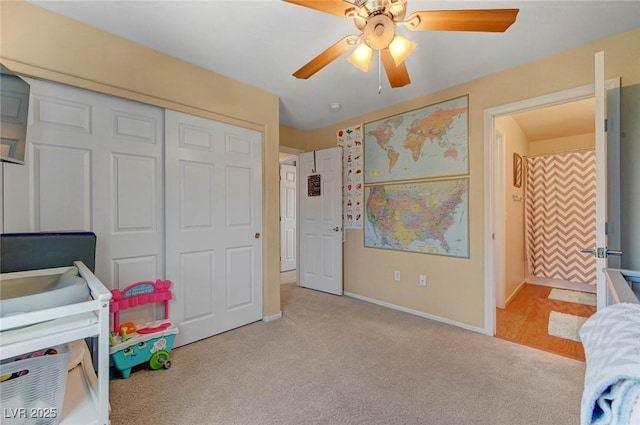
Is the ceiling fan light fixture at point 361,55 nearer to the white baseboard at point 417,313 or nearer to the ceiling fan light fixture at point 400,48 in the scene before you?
the ceiling fan light fixture at point 400,48

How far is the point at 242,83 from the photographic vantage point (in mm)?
2596

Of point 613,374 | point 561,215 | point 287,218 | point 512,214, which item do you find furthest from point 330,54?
point 561,215

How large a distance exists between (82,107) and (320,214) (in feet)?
8.73

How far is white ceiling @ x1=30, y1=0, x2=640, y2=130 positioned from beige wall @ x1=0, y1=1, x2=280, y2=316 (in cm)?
8

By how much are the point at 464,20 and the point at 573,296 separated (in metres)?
4.08

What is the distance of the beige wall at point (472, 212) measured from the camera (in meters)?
1.97

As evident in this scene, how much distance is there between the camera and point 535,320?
9.27ft

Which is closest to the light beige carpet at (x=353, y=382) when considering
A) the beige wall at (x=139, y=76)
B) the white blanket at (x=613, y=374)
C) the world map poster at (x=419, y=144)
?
the beige wall at (x=139, y=76)

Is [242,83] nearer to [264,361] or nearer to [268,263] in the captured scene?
[268,263]

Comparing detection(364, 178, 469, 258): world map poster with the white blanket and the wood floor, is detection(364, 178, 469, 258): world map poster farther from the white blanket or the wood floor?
the white blanket

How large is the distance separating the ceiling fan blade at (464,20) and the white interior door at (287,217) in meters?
4.00

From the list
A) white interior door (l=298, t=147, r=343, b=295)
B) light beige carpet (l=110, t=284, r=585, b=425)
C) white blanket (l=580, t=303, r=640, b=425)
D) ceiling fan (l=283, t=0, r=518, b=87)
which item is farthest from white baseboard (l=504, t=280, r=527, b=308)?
ceiling fan (l=283, t=0, r=518, b=87)

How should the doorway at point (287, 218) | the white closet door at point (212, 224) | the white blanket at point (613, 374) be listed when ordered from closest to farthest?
the white blanket at point (613, 374), the white closet door at point (212, 224), the doorway at point (287, 218)

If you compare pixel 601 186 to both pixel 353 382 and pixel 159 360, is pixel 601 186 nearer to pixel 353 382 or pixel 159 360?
pixel 353 382
